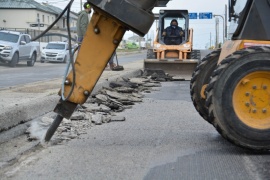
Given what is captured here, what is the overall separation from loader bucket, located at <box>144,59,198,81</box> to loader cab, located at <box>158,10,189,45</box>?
248cm

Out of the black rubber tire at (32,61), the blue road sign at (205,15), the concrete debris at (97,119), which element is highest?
the blue road sign at (205,15)

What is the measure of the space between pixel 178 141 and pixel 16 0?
79.8 m

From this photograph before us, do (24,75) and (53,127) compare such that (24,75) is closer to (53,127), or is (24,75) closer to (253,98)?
(53,127)

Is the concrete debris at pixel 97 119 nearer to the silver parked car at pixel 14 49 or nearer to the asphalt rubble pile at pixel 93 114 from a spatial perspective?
the asphalt rubble pile at pixel 93 114

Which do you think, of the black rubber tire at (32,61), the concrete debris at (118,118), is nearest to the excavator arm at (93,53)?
the concrete debris at (118,118)

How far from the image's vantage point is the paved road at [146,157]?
4.57 meters

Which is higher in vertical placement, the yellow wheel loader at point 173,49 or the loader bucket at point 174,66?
the yellow wheel loader at point 173,49

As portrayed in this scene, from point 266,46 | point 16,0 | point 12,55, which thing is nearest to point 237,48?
point 266,46

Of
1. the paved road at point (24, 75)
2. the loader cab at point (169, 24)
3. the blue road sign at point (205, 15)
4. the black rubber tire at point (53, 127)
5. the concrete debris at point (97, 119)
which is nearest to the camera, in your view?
the black rubber tire at point (53, 127)

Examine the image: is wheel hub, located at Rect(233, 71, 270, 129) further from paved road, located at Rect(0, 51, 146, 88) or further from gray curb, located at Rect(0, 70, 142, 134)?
paved road, located at Rect(0, 51, 146, 88)

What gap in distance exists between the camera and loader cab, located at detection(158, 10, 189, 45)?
19.8 metres

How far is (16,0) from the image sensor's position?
266 ft

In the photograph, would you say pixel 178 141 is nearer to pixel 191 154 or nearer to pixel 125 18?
pixel 191 154

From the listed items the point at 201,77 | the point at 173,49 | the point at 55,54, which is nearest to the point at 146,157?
the point at 201,77
